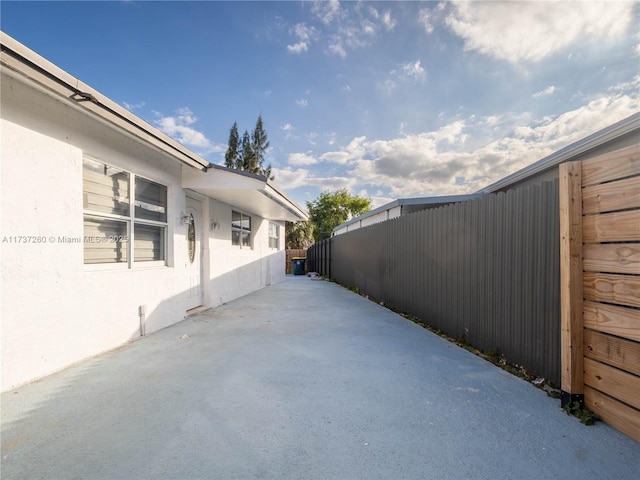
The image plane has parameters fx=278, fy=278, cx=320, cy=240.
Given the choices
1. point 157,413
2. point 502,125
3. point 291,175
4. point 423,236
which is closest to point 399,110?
point 502,125

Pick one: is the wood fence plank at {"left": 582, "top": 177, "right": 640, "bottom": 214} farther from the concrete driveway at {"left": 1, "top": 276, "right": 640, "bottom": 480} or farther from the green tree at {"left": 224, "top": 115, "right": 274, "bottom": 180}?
the green tree at {"left": 224, "top": 115, "right": 274, "bottom": 180}

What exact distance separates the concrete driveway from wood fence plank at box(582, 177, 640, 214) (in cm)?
159

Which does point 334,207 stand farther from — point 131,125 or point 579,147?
point 131,125

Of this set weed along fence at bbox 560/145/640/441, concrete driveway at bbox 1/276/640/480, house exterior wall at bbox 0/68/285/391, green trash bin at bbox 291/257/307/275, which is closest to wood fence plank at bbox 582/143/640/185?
weed along fence at bbox 560/145/640/441

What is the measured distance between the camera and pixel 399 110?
8.38m

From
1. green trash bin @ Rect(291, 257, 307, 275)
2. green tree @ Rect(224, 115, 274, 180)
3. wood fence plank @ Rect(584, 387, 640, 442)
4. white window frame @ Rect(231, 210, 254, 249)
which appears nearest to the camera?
wood fence plank @ Rect(584, 387, 640, 442)

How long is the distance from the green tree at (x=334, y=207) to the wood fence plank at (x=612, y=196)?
31805 mm

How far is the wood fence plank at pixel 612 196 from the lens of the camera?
6.16 ft

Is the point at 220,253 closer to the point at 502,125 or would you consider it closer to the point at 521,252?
the point at 521,252

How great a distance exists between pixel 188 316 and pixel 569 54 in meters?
8.83

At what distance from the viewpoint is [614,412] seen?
199 cm

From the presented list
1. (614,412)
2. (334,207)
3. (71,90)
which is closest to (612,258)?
(614,412)

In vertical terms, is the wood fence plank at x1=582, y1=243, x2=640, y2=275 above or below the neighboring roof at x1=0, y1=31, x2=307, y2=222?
below

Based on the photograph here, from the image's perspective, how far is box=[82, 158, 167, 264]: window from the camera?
146 inches
